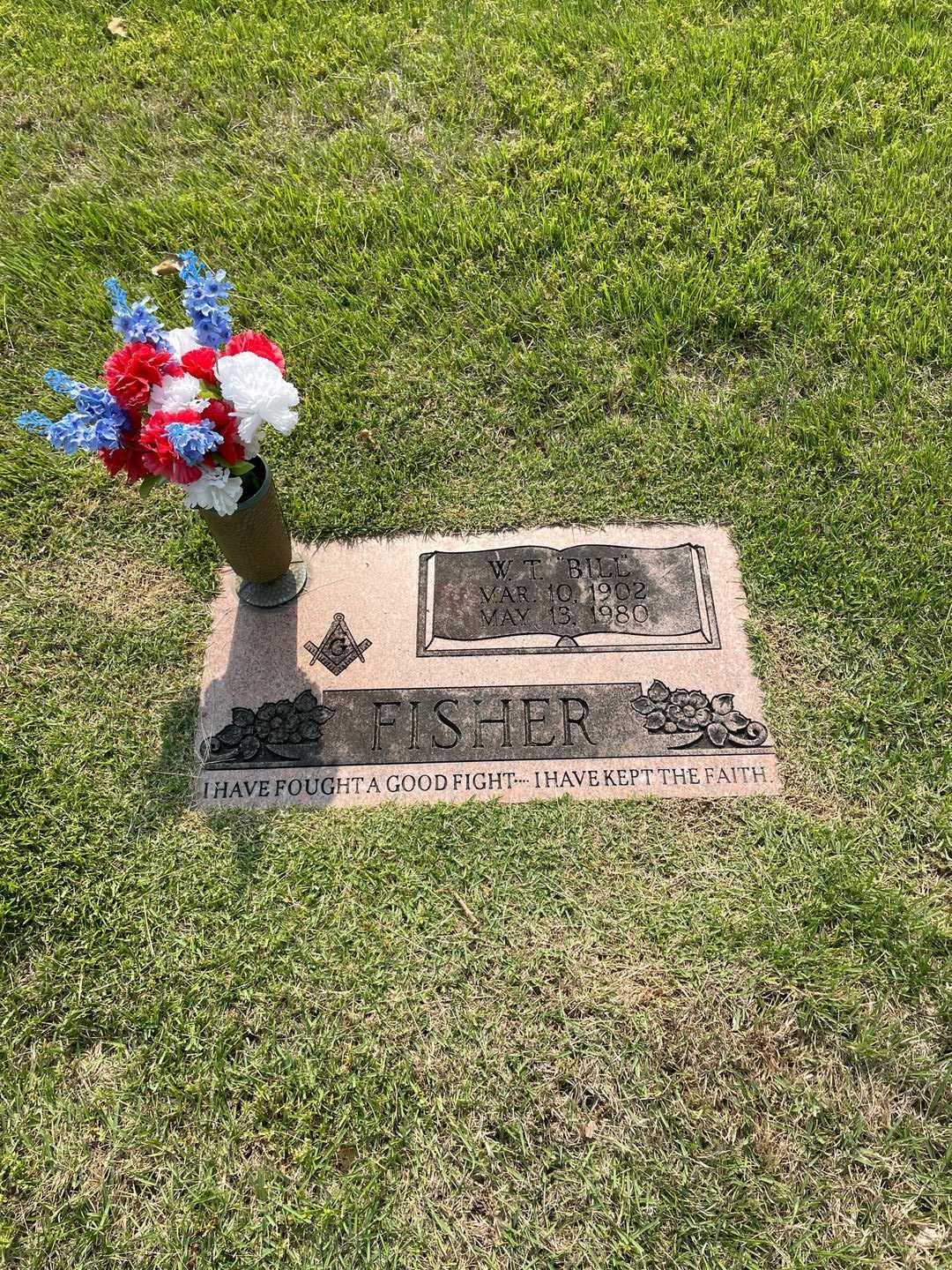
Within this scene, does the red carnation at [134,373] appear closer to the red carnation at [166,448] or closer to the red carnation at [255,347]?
the red carnation at [166,448]

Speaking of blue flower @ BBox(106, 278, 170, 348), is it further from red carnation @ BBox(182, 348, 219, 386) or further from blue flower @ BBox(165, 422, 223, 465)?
blue flower @ BBox(165, 422, 223, 465)

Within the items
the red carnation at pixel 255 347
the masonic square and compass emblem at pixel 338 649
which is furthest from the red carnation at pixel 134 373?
the masonic square and compass emblem at pixel 338 649

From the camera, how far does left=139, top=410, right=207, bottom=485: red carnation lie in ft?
8.45

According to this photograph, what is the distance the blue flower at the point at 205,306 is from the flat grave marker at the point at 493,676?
0.95 metres

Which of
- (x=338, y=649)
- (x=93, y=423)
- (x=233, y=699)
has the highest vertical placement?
(x=93, y=423)

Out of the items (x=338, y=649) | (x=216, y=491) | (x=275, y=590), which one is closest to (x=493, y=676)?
(x=338, y=649)

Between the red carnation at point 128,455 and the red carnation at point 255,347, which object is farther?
the red carnation at point 255,347

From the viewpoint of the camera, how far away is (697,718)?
9.98ft

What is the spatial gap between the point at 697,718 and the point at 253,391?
1.80 meters

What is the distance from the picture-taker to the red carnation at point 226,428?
267cm

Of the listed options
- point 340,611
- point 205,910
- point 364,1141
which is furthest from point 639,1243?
point 340,611

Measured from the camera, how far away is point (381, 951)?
109 inches

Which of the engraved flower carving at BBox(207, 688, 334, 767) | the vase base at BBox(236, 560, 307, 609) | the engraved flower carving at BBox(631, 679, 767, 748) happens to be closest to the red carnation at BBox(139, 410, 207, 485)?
the vase base at BBox(236, 560, 307, 609)

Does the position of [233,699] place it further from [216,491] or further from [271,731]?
[216,491]
